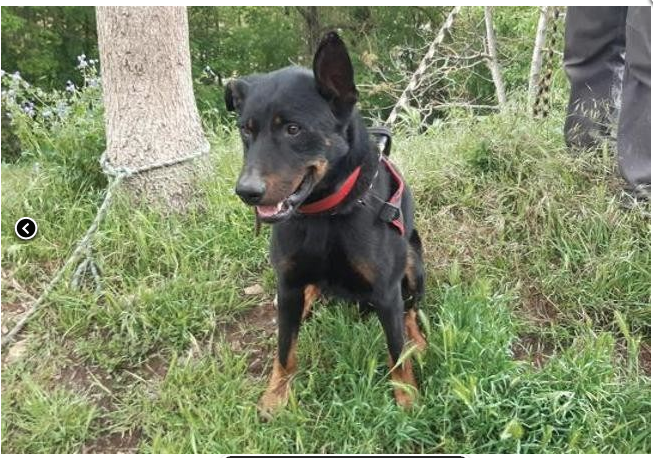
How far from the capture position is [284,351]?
256 centimetres

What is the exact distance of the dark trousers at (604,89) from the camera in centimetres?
324

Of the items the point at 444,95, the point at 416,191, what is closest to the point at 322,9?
the point at 444,95

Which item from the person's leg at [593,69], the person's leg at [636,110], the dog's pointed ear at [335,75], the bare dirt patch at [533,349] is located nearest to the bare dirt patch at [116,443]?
the dog's pointed ear at [335,75]

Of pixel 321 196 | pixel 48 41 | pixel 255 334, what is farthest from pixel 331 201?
pixel 48 41

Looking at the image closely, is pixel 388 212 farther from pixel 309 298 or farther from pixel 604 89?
pixel 604 89

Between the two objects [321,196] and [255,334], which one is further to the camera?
[255,334]

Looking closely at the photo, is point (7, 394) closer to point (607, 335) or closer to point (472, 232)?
point (472, 232)

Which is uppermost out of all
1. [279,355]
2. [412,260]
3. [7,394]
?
[412,260]

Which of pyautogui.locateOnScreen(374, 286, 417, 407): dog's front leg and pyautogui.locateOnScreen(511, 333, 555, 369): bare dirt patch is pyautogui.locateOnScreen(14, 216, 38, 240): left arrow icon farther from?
pyautogui.locateOnScreen(511, 333, 555, 369): bare dirt patch

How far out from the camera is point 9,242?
3.46m

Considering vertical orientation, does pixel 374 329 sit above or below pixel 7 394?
above

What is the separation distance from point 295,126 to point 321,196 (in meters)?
0.33

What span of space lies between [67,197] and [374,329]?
2131 millimetres

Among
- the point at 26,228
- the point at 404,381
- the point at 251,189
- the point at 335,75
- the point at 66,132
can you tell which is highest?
the point at 335,75
